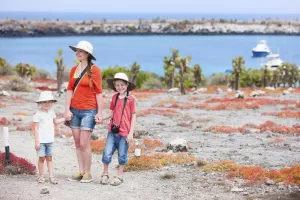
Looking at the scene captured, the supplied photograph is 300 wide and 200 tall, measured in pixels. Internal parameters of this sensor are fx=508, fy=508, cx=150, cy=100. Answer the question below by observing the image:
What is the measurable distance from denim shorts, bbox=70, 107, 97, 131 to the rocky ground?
1.42 metres

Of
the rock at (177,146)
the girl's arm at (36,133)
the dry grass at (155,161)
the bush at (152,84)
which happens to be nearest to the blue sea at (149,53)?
the bush at (152,84)

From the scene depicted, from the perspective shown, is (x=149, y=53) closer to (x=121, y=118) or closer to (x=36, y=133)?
(x=121, y=118)

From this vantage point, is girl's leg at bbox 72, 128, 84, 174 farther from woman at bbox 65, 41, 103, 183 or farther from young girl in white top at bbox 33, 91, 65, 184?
young girl in white top at bbox 33, 91, 65, 184

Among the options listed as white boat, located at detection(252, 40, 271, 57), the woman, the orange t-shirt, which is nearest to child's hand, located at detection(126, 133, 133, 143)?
the woman

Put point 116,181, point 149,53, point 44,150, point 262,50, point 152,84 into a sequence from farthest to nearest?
point 149,53 < point 262,50 < point 152,84 < point 116,181 < point 44,150

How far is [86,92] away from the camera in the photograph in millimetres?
11266

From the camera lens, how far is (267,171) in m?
13.5

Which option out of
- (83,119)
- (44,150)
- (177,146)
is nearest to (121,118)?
(83,119)

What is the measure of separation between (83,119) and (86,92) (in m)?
0.60

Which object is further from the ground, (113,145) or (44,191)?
(113,145)

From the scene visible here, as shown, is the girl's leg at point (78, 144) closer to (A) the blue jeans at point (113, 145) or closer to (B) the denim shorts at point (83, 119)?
(B) the denim shorts at point (83, 119)

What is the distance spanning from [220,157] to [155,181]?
151 inches

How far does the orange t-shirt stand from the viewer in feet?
36.7

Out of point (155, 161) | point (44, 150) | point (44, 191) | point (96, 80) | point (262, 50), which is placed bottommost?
point (262, 50)
